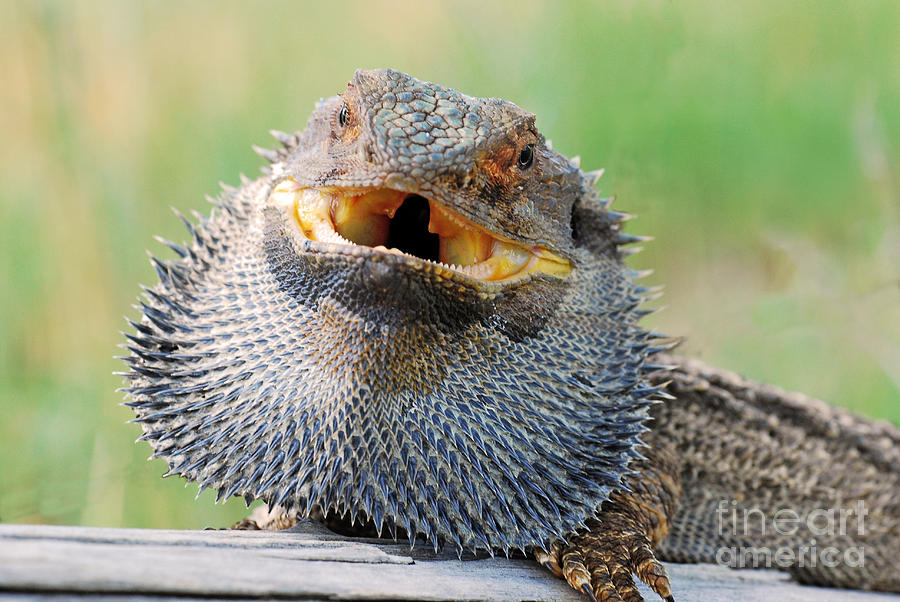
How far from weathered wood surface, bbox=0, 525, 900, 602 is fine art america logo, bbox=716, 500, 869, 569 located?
2.28 ft

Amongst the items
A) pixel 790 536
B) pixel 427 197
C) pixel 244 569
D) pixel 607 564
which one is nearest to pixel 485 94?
pixel 427 197

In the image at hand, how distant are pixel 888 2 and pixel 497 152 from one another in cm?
373

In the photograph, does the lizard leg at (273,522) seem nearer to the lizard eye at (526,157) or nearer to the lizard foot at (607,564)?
the lizard foot at (607,564)

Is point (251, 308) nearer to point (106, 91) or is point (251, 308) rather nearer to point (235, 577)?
point (235, 577)

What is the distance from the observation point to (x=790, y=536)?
9.70ft

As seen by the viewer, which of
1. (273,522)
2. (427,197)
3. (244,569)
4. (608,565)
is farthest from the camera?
(273,522)

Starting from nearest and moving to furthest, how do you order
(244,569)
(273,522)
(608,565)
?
1. (244,569)
2. (608,565)
3. (273,522)

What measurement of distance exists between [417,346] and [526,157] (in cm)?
50

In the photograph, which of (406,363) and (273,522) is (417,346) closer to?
(406,363)

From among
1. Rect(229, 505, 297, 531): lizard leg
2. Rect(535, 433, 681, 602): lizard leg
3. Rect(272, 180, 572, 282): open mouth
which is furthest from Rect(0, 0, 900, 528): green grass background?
Rect(272, 180, 572, 282): open mouth

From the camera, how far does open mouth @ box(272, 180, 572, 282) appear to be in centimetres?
178

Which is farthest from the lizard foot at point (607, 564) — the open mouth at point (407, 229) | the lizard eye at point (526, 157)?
the lizard eye at point (526, 157)

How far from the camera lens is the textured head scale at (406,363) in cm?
172

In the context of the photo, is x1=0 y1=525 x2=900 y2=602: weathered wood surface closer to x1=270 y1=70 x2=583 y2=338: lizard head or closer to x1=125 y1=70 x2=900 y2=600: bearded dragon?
x1=125 y1=70 x2=900 y2=600: bearded dragon
